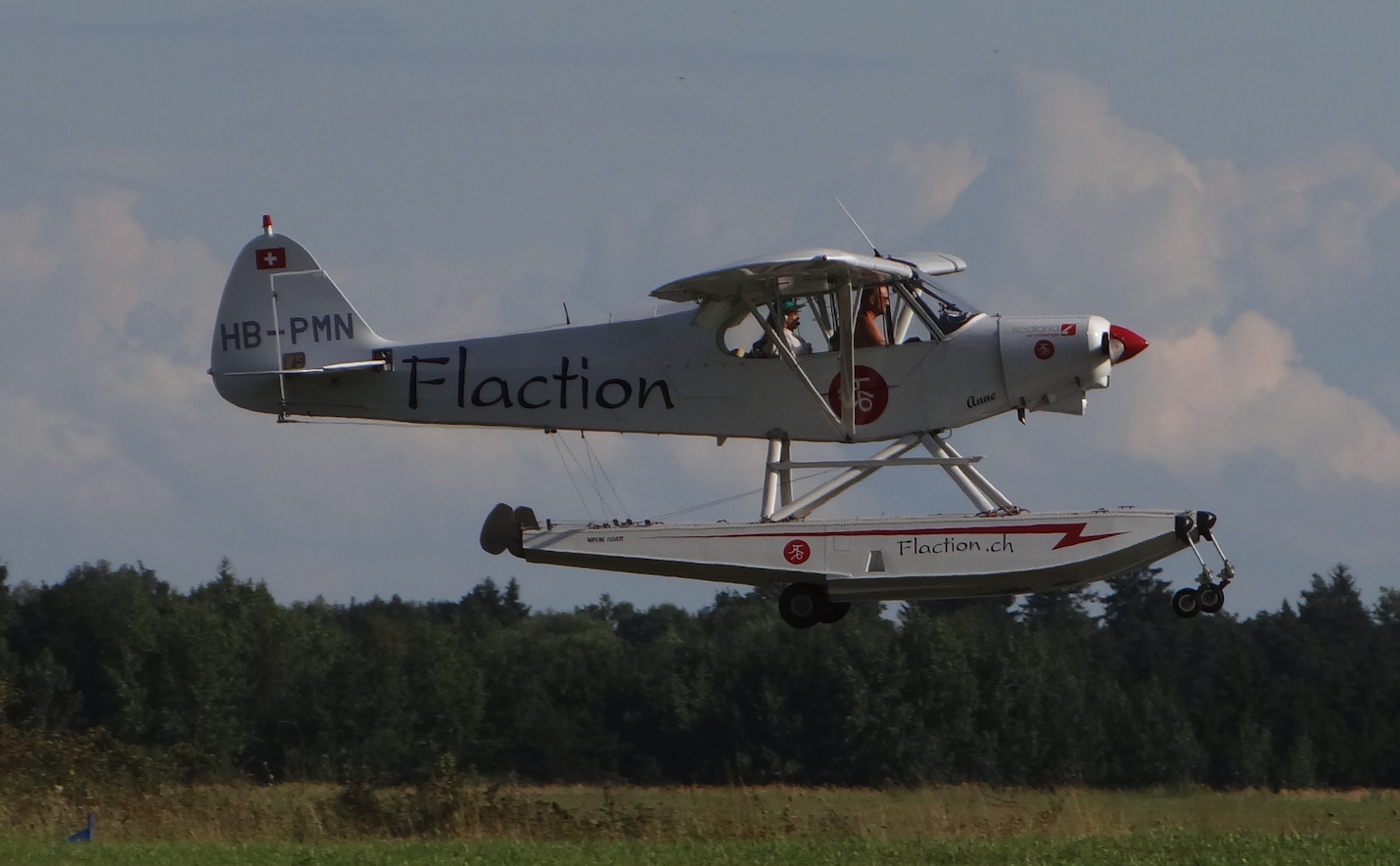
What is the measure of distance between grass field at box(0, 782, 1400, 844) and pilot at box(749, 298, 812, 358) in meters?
4.72

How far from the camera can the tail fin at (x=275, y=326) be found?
20.1m

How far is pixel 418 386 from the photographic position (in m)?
19.6

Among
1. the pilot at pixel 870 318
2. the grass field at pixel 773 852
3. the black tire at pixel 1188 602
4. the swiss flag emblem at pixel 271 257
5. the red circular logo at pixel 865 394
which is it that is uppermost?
the swiss flag emblem at pixel 271 257

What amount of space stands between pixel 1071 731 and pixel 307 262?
31312 mm

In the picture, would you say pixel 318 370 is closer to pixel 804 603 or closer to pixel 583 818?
pixel 804 603

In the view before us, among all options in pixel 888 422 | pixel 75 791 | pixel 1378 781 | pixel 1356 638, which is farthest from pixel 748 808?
pixel 1356 638

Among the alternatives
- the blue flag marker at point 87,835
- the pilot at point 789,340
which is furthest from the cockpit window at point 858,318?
the blue flag marker at point 87,835

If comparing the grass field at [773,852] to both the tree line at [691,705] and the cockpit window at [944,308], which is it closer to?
the cockpit window at [944,308]

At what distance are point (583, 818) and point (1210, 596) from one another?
25.1 ft

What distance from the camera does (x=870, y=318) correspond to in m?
18.5

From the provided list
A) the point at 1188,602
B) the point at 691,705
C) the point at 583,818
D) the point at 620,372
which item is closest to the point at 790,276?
the point at 620,372

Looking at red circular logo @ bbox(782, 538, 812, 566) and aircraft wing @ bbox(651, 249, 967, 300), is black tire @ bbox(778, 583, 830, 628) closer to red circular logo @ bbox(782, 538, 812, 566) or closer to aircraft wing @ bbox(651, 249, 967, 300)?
red circular logo @ bbox(782, 538, 812, 566)

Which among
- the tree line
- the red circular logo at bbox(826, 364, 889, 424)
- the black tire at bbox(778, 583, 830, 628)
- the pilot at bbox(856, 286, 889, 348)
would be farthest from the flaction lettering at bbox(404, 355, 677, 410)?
the tree line

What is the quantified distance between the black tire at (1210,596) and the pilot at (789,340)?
421 cm
